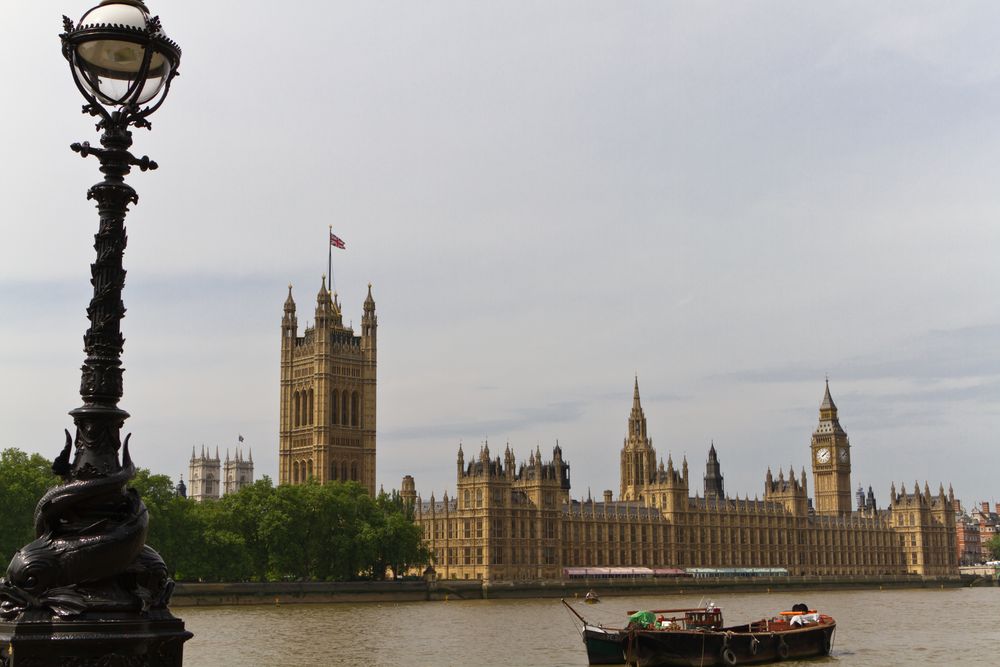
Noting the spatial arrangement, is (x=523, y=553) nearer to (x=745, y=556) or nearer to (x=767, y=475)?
(x=745, y=556)

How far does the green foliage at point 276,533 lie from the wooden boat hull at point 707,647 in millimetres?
A: 37964

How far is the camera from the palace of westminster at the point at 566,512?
109m

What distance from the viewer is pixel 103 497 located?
22.9 ft

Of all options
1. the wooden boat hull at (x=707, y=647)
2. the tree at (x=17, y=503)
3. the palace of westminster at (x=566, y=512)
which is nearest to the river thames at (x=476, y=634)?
the wooden boat hull at (x=707, y=647)

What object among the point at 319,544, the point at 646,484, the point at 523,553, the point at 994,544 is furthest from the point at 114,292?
the point at 994,544

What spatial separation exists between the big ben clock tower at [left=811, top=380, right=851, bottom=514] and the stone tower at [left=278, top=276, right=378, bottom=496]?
7128 cm

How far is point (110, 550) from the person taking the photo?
6.87 m

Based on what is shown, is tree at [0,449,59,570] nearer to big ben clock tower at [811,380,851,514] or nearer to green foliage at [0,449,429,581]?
green foliage at [0,449,429,581]

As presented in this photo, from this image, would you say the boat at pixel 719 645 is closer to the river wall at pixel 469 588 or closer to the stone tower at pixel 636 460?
the river wall at pixel 469 588

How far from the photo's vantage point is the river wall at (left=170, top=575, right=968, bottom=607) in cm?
7138

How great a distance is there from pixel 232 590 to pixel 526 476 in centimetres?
4725

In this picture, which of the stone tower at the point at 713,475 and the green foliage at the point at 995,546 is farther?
the green foliage at the point at 995,546

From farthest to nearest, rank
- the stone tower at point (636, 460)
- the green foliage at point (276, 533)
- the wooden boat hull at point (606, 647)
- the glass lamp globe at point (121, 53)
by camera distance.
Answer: the stone tower at point (636, 460) → the green foliage at point (276, 533) → the wooden boat hull at point (606, 647) → the glass lamp globe at point (121, 53)

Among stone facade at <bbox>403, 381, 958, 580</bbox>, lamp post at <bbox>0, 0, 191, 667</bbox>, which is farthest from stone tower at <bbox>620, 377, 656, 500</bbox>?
lamp post at <bbox>0, 0, 191, 667</bbox>
